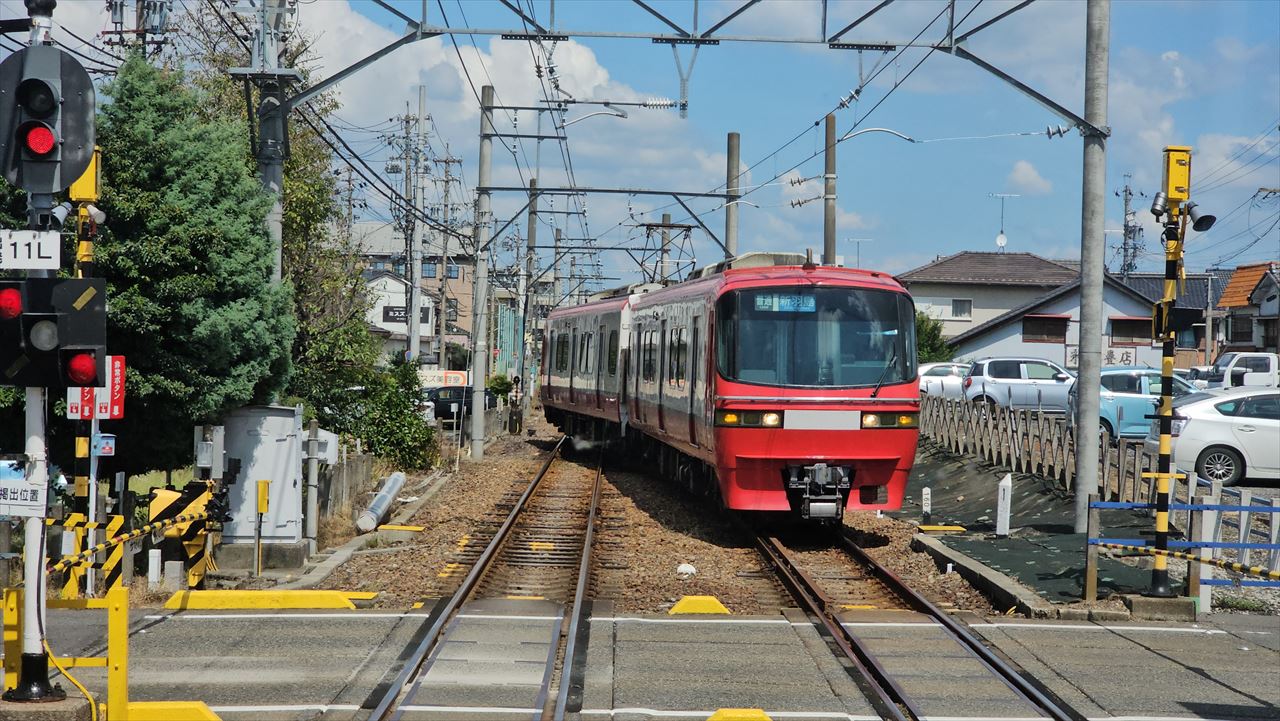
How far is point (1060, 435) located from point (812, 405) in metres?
6.01

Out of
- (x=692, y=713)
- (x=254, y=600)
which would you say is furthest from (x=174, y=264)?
(x=692, y=713)

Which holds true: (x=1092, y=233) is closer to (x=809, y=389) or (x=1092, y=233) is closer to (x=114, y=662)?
(x=809, y=389)

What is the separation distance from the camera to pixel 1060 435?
62.5 feet

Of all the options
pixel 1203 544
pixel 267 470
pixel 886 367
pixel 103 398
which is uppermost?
pixel 886 367

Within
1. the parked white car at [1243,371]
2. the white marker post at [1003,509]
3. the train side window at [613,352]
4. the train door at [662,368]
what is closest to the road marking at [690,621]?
the white marker post at [1003,509]

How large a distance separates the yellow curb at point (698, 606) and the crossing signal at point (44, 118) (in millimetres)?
5726

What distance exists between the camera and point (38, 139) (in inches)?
288

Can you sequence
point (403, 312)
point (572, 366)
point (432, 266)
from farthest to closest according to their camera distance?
point (432, 266)
point (403, 312)
point (572, 366)

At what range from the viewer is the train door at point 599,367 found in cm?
2653

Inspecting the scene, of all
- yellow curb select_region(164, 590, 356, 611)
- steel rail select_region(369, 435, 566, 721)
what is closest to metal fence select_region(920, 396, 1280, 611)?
steel rail select_region(369, 435, 566, 721)

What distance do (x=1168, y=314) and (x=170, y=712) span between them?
8.15 metres

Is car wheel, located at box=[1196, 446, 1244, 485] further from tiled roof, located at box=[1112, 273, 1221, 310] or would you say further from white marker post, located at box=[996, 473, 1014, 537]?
tiled roof, located at box=[1112, 273, 1221, 310]

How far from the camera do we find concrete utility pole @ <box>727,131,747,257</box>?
31.0m

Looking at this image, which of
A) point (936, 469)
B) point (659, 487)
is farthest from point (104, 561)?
point (936, 469)
